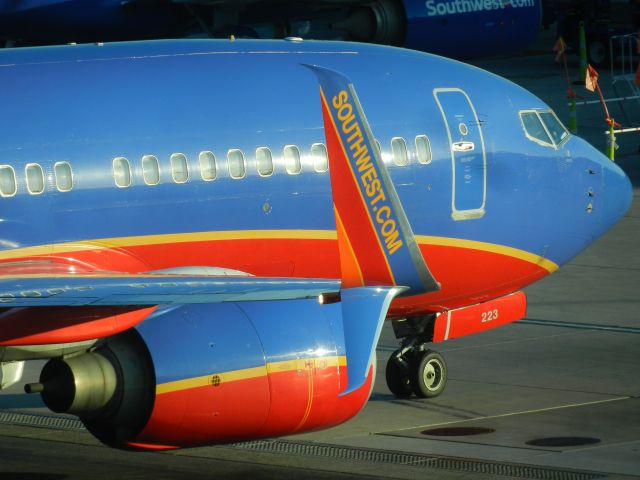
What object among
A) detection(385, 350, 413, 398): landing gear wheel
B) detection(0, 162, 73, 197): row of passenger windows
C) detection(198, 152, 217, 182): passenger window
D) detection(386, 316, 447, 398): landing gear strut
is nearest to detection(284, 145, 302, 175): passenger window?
detection(198, 152, 217, 182): passenger window

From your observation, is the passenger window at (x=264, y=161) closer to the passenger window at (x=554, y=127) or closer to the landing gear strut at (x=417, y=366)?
the landing gear strut at (x=417, y=366)

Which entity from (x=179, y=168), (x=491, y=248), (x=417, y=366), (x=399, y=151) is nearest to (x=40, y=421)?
(x=179, y=168)

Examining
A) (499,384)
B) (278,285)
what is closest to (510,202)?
(499,384)

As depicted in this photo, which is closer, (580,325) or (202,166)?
(202,166)

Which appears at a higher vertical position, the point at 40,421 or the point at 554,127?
the point at 554,127

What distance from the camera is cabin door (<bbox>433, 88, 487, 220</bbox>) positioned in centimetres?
1998

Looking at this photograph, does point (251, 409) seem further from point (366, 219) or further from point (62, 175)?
point (62, 175)

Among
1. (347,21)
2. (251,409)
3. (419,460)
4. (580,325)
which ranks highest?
(347,21)

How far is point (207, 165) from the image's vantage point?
59.1ft

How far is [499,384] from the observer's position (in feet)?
71.1

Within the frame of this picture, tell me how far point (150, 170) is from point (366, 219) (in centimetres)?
390

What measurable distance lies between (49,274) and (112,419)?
2056 mm

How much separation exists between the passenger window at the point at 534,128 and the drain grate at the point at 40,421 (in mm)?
6821

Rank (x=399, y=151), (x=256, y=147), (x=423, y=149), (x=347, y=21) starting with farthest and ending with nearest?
(x=347, y=21) < (x=423, y=149) < (x=399, y=151) < (x=256, y=147)
